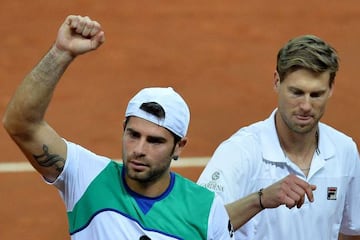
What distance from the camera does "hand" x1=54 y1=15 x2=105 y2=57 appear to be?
545 cm

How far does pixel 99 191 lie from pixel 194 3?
6.16 metres

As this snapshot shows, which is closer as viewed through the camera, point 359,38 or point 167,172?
point 167,172

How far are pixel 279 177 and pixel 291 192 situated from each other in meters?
1.05

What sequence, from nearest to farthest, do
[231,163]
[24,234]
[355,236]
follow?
[231,163] < [355,236] < [24,234]

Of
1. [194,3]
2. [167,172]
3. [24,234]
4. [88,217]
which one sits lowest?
[24,234]

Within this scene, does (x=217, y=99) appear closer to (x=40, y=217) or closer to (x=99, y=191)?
(x=40, y=217)

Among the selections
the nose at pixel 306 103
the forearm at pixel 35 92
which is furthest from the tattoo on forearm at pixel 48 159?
the nose at pixel 306 103

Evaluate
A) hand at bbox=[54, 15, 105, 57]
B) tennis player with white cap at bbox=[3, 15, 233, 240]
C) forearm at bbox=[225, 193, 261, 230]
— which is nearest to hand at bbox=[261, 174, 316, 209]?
forearm at bbox=[225, 193, 261, 230]

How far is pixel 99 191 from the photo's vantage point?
5.90 metres

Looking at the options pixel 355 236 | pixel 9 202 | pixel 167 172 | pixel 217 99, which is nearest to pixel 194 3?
pixel 217 99

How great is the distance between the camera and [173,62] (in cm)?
1120

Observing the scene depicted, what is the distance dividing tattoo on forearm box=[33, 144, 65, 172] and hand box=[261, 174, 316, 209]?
4.27ft

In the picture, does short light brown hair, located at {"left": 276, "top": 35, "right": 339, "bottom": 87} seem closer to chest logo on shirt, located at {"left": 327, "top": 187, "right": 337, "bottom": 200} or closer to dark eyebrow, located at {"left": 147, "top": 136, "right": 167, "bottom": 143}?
chest logo on shirt, located at {"left": 327, "top": 187, "right": 337, "bottom": 200}

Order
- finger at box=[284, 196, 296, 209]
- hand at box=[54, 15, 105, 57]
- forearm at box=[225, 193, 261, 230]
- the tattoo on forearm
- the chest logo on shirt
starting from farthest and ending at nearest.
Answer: the chest logo on shirt, forearm at box=[225, 193, 261, 230], finger at box=[284, 196, 296, 209], the tattoo on forearm, hand at box=[54, 15, 105, 57]
